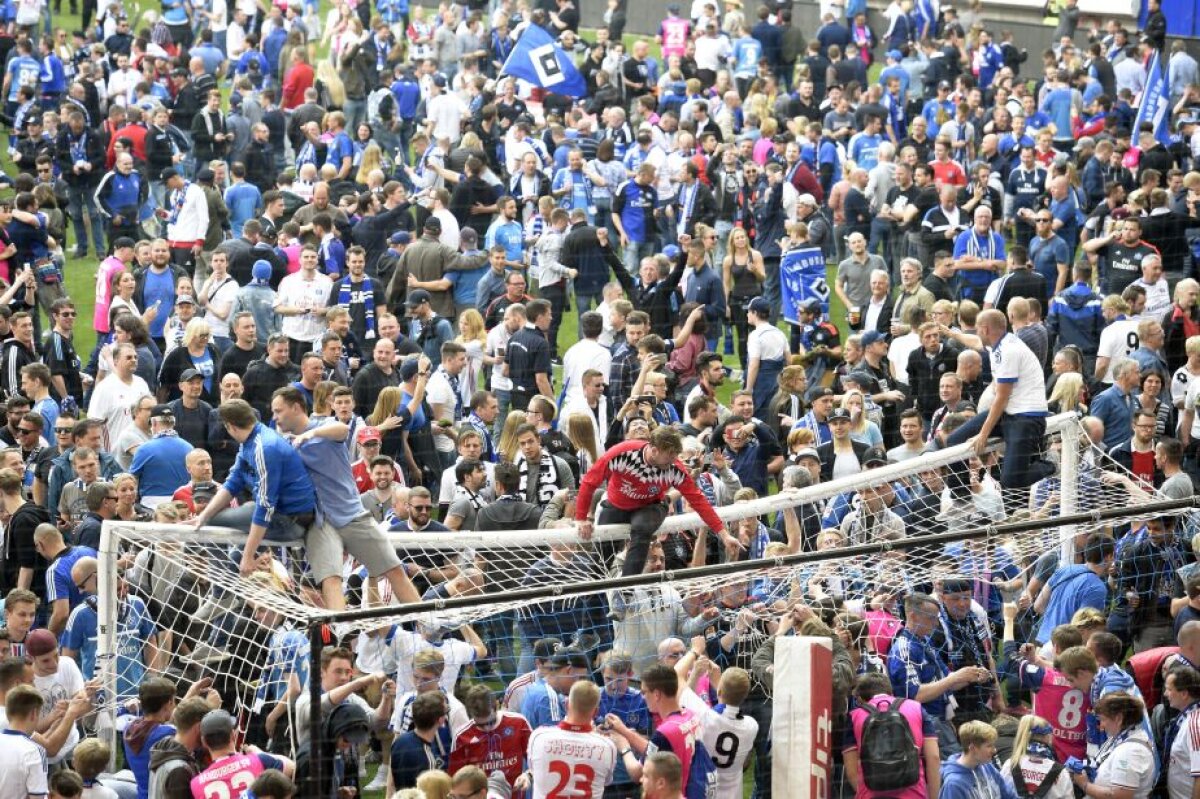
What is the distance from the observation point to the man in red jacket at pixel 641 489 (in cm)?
997

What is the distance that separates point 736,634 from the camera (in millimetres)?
10055

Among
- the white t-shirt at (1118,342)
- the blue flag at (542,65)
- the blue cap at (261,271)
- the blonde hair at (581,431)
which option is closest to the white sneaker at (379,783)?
the blonde hair at (581,431)

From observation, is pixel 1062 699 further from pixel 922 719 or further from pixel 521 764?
pixel 521 764

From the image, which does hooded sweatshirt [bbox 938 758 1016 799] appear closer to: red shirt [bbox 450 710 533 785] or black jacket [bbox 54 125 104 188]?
red shirt [bbox 450 710 533 785]

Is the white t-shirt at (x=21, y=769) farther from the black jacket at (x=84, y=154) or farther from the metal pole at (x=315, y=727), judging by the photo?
the black jacket at (x=84, y=154)

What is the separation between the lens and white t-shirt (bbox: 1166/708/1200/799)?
8.78m

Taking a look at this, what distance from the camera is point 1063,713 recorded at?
364 inches

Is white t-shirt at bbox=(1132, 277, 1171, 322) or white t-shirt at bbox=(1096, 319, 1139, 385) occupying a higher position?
white t-shirt at bbox=(1132, 277, 1171, 322)

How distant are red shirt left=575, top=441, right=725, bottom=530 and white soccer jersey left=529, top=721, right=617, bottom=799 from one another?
2.02 m

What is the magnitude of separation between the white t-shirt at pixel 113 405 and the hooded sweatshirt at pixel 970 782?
23.0 ft

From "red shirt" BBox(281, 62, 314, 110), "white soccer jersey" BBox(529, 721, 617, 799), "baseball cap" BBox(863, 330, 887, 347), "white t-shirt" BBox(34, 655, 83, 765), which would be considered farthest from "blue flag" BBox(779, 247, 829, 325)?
"red shirt" BBox(281, 62, 314, 110)

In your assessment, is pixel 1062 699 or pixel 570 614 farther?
pixel 570 614

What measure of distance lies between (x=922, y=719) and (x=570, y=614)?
267cm

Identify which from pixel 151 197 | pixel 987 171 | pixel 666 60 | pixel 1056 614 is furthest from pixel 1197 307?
pixel 666 60
